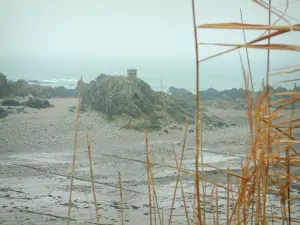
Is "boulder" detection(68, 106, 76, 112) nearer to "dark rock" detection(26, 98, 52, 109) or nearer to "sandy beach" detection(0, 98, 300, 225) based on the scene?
"sandy beach" detection(0, 98, 300, 225)

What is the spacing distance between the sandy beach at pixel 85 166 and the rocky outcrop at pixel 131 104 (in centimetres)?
52

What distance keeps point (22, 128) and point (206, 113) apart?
7085 mm

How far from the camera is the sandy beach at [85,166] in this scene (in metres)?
5.23

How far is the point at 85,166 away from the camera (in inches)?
329

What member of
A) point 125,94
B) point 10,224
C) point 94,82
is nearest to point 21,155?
point 10,224

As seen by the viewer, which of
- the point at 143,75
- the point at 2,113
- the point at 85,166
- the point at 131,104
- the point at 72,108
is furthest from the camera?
the point at 143,75

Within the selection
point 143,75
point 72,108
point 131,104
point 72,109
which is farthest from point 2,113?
point 143,75

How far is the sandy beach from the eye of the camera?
5.23m

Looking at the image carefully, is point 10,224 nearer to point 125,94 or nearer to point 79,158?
point 79,158

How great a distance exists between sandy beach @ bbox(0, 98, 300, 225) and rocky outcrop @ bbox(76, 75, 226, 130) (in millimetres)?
522

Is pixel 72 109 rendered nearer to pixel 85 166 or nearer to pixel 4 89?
pixel 4 89

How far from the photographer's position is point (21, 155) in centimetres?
930

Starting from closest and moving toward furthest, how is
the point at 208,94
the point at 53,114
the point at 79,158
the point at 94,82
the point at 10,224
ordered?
the point at 10,224
the point at 79,158
the point at 53,114
the point at 94,82
the point at 208,94

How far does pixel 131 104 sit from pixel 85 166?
230 inches
